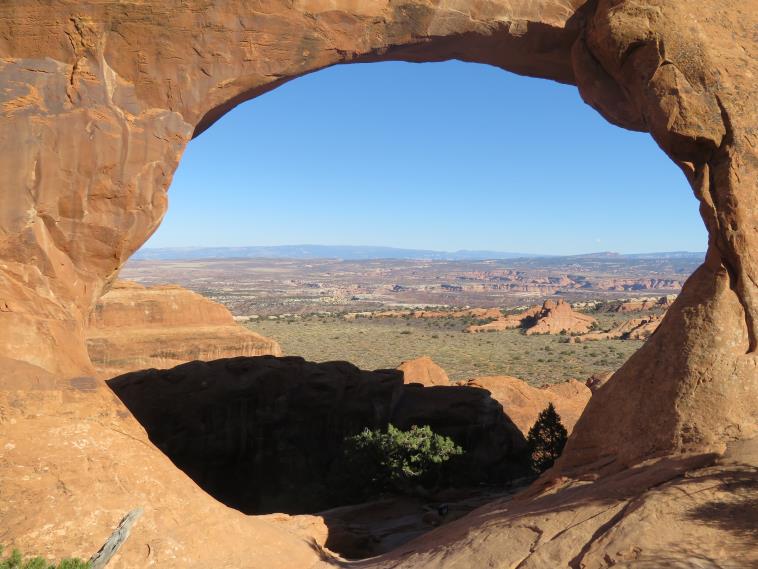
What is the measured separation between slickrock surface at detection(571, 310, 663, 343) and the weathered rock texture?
112ft

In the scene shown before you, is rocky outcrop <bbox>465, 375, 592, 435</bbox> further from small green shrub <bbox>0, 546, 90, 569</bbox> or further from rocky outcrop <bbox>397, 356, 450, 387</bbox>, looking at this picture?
small green shrub <bbox>0, 546, 90, 569</bbox>

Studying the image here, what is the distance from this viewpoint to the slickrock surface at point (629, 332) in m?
48.5

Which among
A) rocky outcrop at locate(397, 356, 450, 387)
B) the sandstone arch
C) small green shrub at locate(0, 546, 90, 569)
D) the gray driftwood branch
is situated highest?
the sandstone arch

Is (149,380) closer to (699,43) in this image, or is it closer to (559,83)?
(559,83)

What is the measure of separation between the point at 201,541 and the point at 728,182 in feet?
31.9

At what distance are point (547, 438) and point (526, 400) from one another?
3833 millimetres

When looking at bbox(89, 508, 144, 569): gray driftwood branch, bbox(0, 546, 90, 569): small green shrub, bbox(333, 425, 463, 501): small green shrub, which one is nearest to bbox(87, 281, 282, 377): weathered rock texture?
bbox(333, 425, 463, 501): small green shrub

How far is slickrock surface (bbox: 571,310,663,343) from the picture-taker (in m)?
48.5

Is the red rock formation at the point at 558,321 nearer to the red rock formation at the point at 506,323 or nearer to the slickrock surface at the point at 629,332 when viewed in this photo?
the red rock formation at the point at 506,323

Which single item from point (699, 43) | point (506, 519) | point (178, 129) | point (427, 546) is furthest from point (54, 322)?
point (699, 43)

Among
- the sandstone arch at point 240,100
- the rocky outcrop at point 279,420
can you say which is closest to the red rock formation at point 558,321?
the rocky outcrop at point 279,420

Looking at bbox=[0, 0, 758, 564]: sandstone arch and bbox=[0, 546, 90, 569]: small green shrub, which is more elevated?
bbox=[0, 0, 758, 564]: sandstone arch

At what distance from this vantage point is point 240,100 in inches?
423

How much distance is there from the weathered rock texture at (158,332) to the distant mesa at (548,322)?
3633cm
